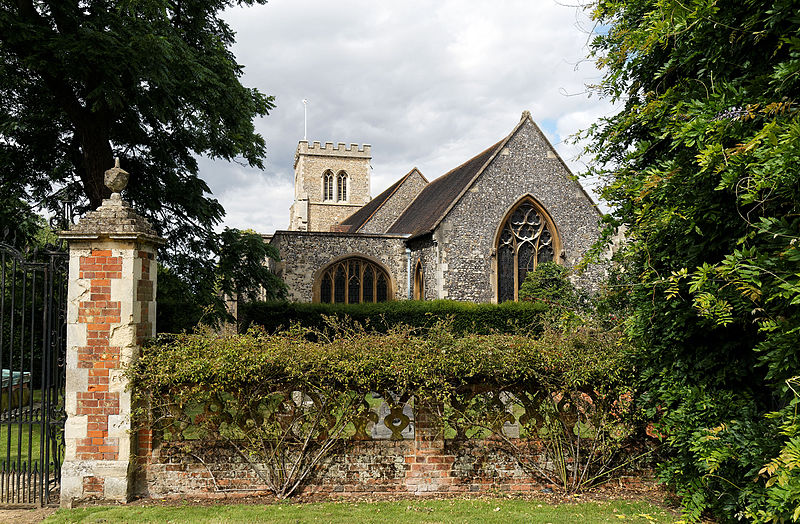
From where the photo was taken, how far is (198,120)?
35.1ft

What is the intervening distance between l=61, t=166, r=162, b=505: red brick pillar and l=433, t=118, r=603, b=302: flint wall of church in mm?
12393

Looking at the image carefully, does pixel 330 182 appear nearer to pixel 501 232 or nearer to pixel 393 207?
pixel 393 207

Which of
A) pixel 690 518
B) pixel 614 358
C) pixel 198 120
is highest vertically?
pixel 198 120

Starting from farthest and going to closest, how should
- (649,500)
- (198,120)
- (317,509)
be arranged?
(198,120)
(649,500)
(317,509)

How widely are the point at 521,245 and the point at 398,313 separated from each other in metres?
5.57

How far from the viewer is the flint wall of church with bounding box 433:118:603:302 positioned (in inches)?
684

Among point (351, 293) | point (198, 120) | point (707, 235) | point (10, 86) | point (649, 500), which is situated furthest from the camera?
point (351, 293)

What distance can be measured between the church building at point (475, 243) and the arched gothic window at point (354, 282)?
0.12ft

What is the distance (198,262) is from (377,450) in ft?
22.6

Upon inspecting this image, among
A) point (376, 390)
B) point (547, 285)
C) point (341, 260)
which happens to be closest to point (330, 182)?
point (341, 260)

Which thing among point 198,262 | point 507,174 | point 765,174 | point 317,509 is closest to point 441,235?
point 507,174

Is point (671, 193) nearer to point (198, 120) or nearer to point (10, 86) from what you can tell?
point (198, 120)

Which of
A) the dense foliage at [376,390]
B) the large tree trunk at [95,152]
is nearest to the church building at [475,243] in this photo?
the large tree trunk at [95,152]

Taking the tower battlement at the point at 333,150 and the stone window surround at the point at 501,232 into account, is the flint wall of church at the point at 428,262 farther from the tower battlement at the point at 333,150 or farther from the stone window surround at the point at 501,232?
the tower battlement at the point at 333,150
